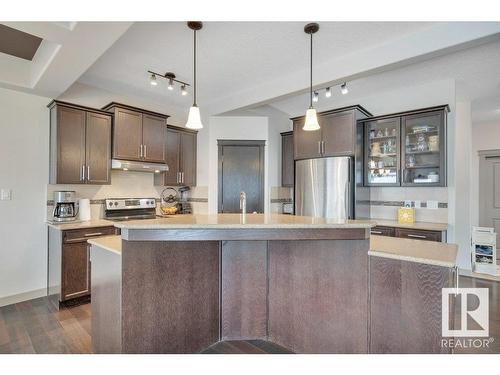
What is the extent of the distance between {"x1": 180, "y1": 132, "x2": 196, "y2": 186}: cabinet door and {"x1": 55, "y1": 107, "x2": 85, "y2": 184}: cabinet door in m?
1.52

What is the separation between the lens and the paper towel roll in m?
3.47

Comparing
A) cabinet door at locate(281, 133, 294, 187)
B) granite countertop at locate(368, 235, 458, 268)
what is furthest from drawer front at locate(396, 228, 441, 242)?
cabinet door at locate(281, 133, 294, 187)

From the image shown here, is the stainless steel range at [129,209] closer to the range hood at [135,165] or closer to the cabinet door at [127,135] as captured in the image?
the range hood at [135,165]

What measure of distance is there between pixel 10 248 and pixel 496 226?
26.1 ft

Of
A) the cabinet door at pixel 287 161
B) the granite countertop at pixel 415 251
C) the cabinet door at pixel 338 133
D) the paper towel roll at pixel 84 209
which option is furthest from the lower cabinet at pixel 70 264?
the cabinet door at pixel 338 133

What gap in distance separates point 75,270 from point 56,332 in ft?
2.43

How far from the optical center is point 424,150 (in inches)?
140

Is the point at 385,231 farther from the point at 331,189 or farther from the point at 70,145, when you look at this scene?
the point at 70,145

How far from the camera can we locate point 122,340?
174 centimetres

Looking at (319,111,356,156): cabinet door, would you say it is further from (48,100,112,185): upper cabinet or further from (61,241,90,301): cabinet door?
(61,241,90,301): cabinet door

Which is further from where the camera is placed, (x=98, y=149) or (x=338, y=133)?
(x=338, y=133)

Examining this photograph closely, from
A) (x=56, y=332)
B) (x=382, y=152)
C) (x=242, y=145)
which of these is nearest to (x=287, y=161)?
(x=242, y=145)

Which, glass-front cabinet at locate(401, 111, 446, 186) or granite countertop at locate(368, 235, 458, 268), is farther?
glass-front cabinet at locate(401, 111, 446, 186)

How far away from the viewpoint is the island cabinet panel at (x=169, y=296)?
5.81ft
